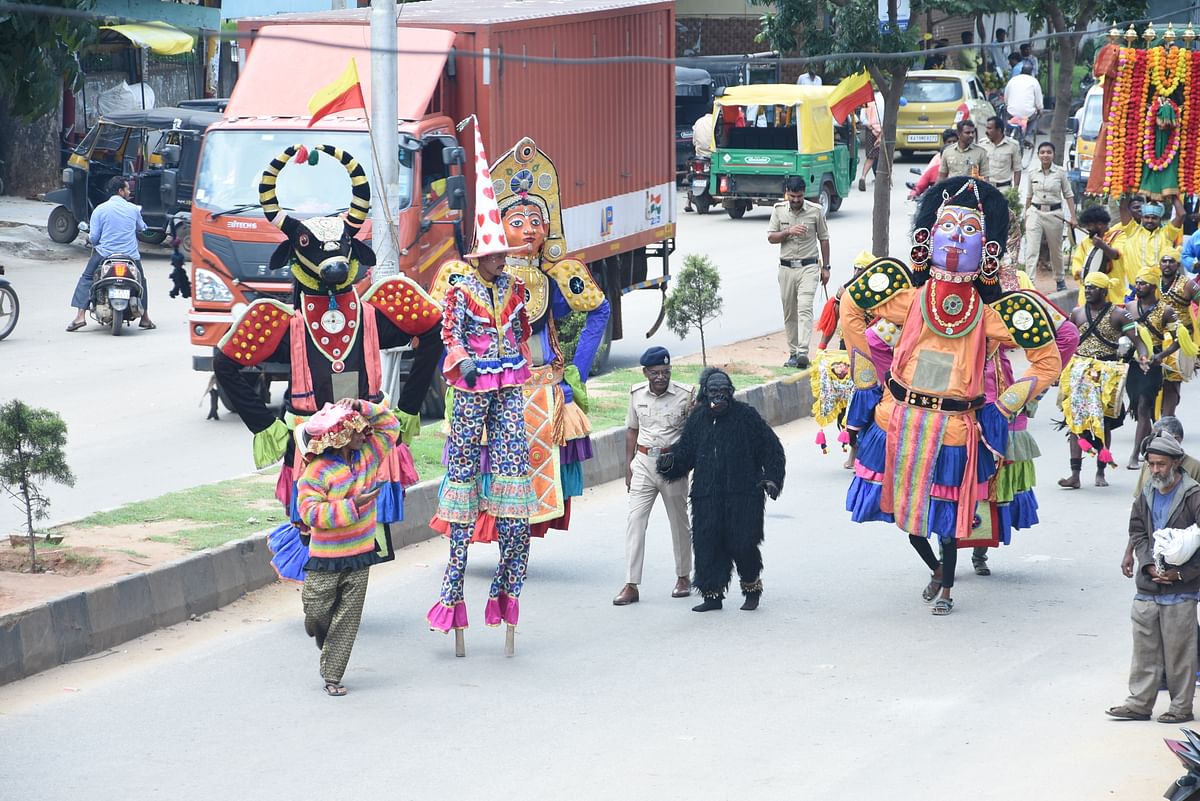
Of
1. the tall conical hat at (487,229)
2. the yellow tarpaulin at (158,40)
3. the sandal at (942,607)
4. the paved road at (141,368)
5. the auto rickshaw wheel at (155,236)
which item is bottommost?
the sandal at (942,607)

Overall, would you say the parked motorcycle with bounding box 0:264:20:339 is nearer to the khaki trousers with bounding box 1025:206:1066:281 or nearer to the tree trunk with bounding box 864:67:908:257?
the tree trunk with bounding box 864:67:908:257

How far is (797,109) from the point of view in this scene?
95.0 ft

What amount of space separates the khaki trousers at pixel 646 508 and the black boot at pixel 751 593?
460 millimetres

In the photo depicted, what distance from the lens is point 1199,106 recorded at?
1548 centimetres

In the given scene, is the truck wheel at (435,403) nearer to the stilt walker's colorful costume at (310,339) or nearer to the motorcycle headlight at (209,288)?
the motorcycle headlight at (209,288)

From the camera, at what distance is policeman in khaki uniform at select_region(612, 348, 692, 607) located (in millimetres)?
9719

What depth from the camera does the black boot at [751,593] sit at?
9.61 metres

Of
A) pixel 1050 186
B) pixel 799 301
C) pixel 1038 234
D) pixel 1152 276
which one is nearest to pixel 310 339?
pixel 1152 276

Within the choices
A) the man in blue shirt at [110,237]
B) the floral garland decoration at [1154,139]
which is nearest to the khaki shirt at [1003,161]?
the floral garland decoration at [1154,139]

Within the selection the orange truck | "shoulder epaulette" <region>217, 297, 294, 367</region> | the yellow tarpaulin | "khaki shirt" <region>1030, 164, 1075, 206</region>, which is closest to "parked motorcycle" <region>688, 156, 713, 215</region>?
the yellow tarpaulin

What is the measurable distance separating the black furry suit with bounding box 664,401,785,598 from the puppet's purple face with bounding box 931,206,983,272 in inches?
51.1

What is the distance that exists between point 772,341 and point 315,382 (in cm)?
989

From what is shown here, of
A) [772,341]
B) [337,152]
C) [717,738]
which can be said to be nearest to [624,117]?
[772,341]

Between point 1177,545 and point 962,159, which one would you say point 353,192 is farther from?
point 962,159
